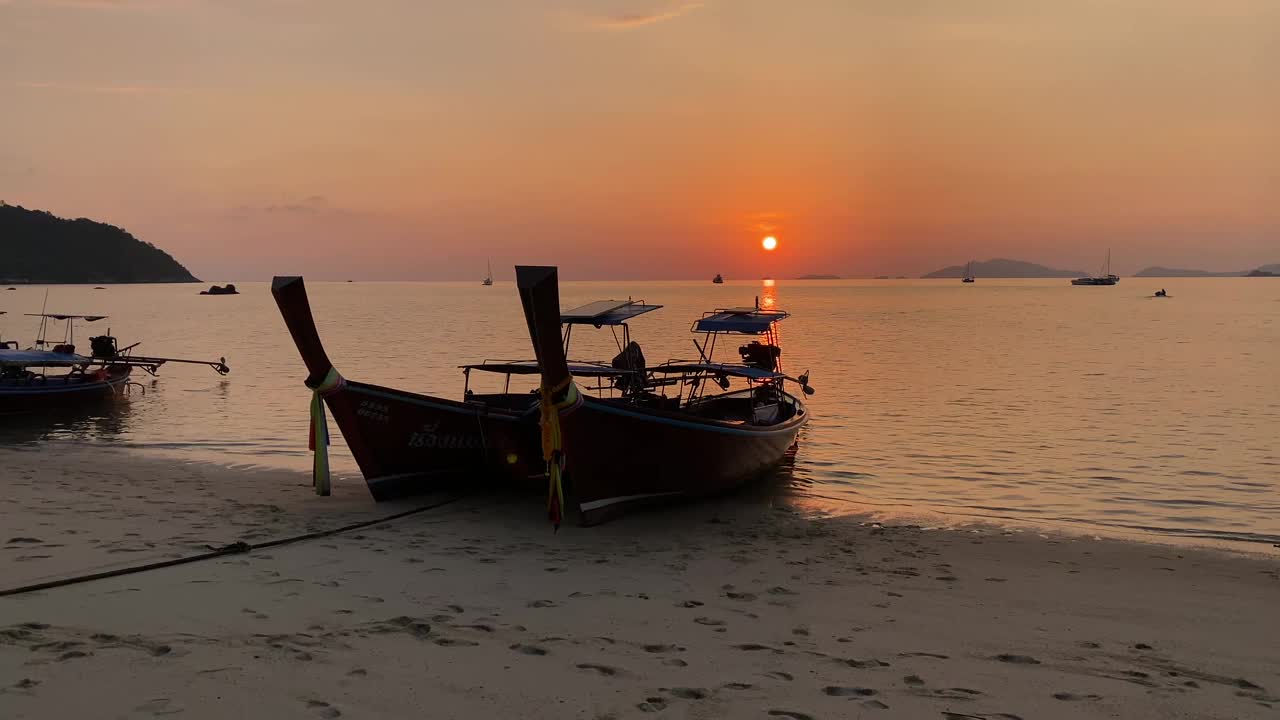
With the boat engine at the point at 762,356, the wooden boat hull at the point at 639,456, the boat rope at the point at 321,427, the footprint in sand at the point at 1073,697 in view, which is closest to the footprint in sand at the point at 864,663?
the footprint in sand at the point at 1073,697

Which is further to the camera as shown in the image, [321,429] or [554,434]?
[321,429]

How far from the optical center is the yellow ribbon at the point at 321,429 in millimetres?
12812

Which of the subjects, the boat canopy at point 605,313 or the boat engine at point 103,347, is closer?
the boat canopy at point 605,313

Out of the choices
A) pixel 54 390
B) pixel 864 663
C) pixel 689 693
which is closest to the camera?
pixel 689 693

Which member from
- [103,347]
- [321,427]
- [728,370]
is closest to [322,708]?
[321,427]

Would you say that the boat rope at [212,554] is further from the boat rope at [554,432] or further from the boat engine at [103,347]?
the boat engine at [103,347]

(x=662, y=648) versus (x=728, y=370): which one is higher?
(x=728, y=370)

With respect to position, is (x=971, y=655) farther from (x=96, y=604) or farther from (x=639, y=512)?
(x=96, y=604)

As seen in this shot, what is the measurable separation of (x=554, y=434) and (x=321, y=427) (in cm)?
424

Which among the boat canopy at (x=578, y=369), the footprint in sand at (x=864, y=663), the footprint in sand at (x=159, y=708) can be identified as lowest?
the footprint in sand at (x=864, y=663)

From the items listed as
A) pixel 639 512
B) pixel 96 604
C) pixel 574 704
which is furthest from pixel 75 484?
pixel 574 704

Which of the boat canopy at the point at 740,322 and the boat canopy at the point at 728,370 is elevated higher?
the boat canopy at the point at 740,322

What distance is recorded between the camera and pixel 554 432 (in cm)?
1125

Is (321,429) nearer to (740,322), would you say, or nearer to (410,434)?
(410,434)
